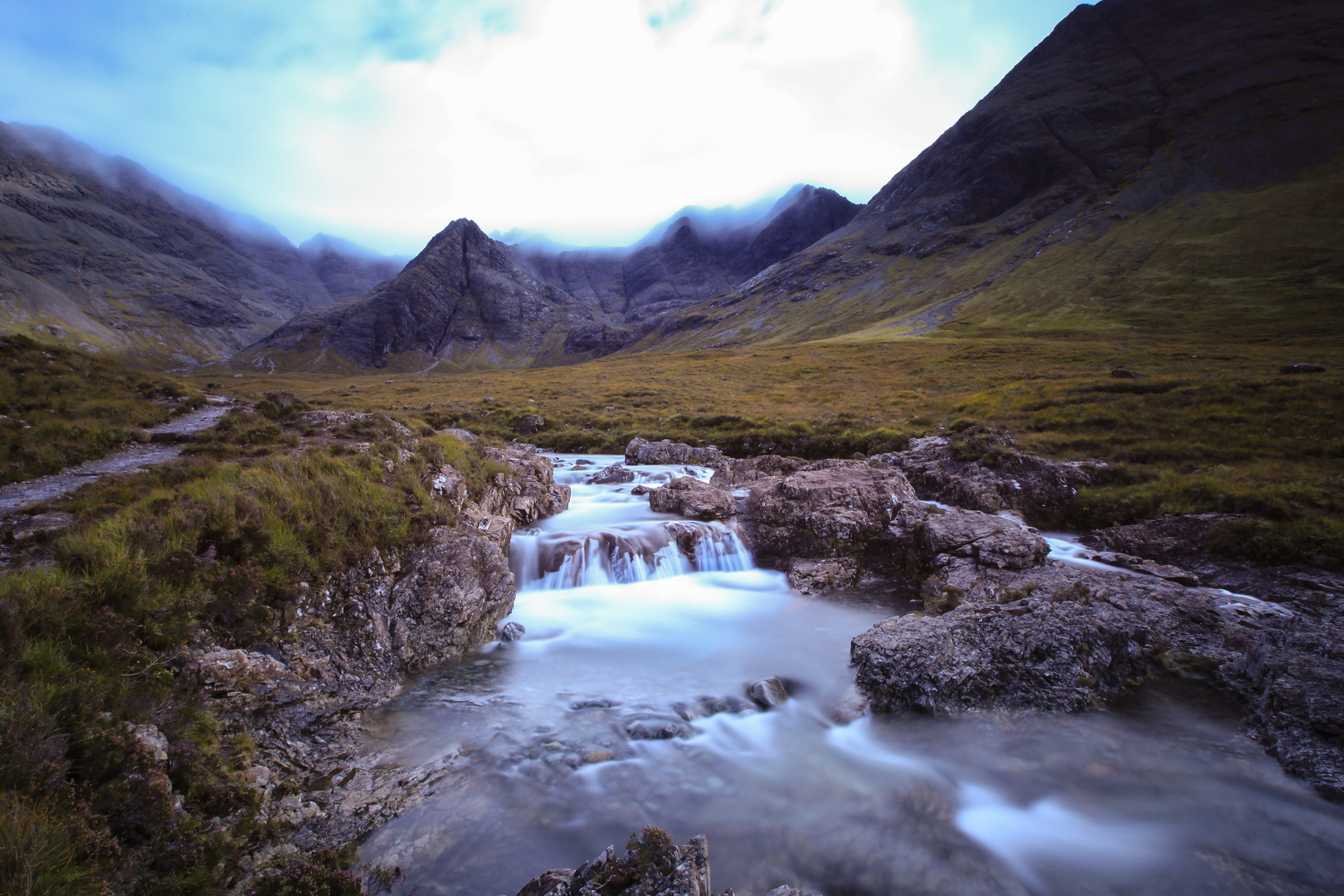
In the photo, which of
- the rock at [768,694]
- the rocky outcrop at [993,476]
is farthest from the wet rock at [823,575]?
the rocky outcrop at [993,476]

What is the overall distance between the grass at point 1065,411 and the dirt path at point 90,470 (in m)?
11.5

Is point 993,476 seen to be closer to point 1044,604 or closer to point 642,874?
point 1044,604

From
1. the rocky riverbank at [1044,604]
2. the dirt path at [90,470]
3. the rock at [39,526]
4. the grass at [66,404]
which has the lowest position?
the rocky riverbank at [1044,604]

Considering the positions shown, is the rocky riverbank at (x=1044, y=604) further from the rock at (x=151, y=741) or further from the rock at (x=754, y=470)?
the rock at (x=151, y=741)

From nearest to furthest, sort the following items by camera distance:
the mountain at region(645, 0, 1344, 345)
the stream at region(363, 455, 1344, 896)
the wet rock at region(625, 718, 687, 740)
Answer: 1. the stream at region(363, 455, 1344, 896)
2. the wet rock at region(625, 718, 687, 740)
3. the mountain at region(645, 0, 1344, 345)

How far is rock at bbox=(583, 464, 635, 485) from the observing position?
2172 cm

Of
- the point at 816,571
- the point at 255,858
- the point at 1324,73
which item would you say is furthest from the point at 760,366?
the point at 1324,73

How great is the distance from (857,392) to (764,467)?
23790mm

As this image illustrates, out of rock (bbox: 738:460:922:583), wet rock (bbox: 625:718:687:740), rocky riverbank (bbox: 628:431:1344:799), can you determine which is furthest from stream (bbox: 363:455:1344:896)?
rock (bbox: 738:460:922:583)

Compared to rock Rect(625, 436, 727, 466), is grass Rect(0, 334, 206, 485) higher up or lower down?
higher up

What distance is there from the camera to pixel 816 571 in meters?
13.2

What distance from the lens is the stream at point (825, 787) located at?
571 centimetres

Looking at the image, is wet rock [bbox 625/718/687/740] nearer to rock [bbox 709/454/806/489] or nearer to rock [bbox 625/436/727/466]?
rock [bbox 709/454/806/489]

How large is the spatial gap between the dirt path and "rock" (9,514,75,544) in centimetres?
91
